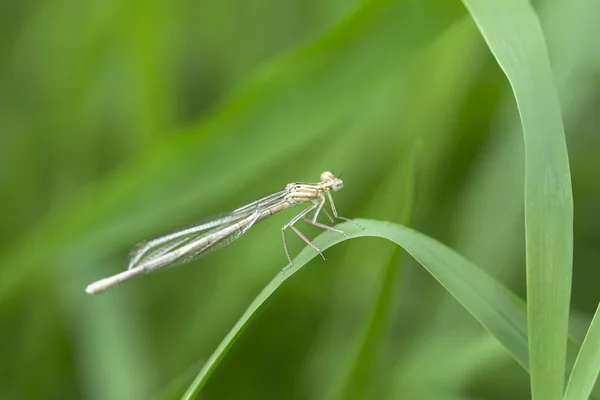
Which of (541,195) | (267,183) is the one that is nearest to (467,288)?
(541,195)

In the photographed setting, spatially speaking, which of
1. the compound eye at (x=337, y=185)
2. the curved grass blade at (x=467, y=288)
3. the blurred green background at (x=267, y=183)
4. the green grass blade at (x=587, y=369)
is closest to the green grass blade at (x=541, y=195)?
the green grass blade at (x=587, y=369)

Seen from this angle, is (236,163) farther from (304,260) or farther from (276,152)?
(304,260)

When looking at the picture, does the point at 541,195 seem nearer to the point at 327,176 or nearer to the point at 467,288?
the point at 467,288

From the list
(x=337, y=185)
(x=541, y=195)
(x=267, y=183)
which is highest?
(x=267, y=183)

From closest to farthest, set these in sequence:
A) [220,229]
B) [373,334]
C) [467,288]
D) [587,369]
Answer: [587,369] < [467,288] < [373,334] < [220,229]

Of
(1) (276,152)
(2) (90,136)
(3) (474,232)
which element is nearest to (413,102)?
(3) (474,232)
